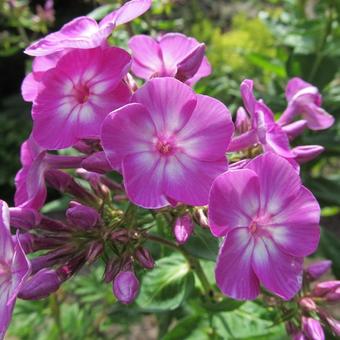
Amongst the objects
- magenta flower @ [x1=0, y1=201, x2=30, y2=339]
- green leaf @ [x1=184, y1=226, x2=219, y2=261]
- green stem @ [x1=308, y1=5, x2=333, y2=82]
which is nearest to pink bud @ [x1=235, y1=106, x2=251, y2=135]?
green leaf @ [x1=184, y1=226, x2=219, y2=261]

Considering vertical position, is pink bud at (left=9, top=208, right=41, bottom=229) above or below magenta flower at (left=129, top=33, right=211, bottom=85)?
below

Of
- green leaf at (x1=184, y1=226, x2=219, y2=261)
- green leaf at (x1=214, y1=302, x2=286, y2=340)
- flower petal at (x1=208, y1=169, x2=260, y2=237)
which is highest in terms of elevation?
flower petal at (x1=208, y1=169, x2=260, y2=237)

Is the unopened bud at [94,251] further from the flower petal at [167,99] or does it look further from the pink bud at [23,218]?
the flower petal at [167,99]

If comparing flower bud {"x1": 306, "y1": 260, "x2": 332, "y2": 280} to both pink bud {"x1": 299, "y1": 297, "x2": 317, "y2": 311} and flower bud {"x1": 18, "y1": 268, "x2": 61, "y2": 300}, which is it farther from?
flower bud {"x1": 18, "y1": 268, "x2": 61, "y2": 300}

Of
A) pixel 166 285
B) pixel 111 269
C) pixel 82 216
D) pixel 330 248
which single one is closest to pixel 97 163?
pixel 82 216

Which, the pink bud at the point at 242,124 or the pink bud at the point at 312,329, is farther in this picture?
the pink bud at the point at 242,124

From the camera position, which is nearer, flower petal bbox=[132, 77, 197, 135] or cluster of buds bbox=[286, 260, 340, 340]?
flower petal bbox=[132, 77, 197, 135]

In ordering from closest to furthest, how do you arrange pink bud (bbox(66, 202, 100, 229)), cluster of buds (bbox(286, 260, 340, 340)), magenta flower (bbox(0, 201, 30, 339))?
magenta flower (bbox(0, 201, 30, 339)) → pink bud (bbox(66, 202, 100, 229)) → cluster of buds (bbox(286, 260, 340, 340))

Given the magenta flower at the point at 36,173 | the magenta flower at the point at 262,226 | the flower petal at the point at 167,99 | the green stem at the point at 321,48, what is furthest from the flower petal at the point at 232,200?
the green stem at the point at 321,48

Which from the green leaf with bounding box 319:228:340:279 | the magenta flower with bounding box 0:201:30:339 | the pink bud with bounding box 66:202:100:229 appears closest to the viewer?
the magenta flower with bounding box 0:201:30:339
